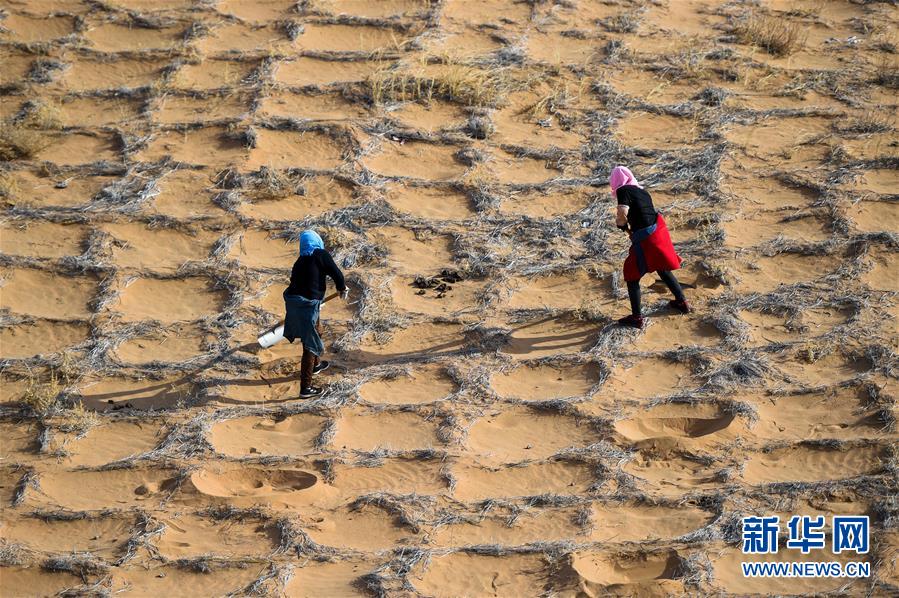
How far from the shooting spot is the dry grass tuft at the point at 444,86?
10141 mm

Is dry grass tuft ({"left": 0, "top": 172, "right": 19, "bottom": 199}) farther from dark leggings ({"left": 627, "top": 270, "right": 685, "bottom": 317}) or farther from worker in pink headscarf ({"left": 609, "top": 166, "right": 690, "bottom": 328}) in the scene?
dark leggings ({"left": 627, "top": 270, "right": 685, "bottom": 317})

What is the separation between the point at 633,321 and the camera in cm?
790

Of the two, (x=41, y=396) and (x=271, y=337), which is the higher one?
(x=271, y=337)

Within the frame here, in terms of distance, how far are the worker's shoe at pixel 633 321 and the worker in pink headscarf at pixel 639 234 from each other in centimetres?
14

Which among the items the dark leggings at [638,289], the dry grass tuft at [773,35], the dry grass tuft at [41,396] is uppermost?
the dry grass tuft at [773,35]

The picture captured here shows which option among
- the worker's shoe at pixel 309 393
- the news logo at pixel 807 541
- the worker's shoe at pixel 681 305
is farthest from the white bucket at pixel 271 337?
the news logo at pixel 807 541

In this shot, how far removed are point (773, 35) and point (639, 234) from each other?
3.89m

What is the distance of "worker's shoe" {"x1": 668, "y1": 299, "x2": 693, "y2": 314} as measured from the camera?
7994mm

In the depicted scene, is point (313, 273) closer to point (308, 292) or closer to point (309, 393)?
point (308, 292)

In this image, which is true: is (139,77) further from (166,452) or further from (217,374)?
(166,452)

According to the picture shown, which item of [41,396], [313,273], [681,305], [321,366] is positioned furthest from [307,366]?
[681,305]

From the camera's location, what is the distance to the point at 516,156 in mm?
9625

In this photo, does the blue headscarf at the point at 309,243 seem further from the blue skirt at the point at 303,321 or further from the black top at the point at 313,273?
the blue skirt at the point at 303,321

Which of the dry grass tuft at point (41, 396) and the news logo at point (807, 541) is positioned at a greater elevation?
the dry grass tuft at point (41, 396)
